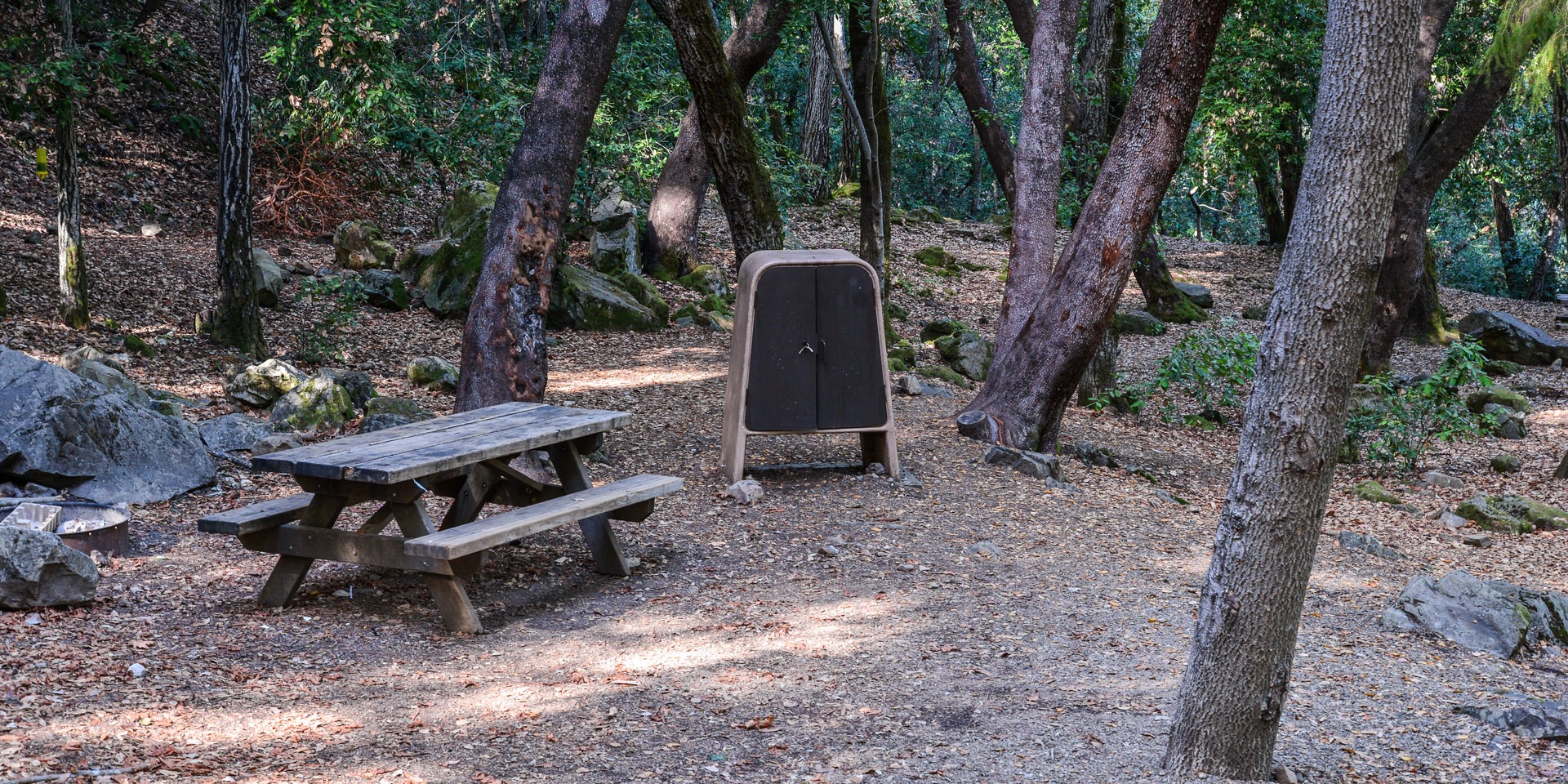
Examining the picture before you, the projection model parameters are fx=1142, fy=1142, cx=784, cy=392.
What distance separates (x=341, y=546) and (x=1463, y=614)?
207 inches

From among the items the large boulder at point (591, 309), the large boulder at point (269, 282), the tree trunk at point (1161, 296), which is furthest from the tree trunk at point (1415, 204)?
the large boulder at point (269, 282)

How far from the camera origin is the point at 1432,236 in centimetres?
2539

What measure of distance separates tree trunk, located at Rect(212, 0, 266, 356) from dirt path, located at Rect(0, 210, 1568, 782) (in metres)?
1.82

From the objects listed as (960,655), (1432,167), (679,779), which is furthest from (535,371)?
(1432,167)

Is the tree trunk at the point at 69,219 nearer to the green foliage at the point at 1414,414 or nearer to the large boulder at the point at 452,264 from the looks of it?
the large boulder at the point at 452,264

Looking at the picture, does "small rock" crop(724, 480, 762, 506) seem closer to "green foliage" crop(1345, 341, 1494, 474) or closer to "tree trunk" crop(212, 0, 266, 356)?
"tree trunk" crop(212, 0, 266, 356)

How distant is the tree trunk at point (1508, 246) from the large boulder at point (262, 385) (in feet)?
67.7

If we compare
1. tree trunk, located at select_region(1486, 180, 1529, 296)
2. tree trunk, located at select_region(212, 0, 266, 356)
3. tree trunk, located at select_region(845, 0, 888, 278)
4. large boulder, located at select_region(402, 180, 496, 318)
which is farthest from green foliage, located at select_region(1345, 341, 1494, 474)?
tree trunk, located at select_region(1486, 180, 1529, 296)

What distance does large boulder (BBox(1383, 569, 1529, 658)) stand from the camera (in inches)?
214

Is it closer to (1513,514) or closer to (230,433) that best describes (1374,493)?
(1513,514)

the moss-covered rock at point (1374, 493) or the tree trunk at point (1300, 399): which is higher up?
the tree trunk at point (1300, 399)

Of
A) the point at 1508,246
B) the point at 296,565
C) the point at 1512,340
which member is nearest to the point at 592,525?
the point at 296,565

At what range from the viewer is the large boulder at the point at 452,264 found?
11.6m

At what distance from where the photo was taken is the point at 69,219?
29.2 feet
